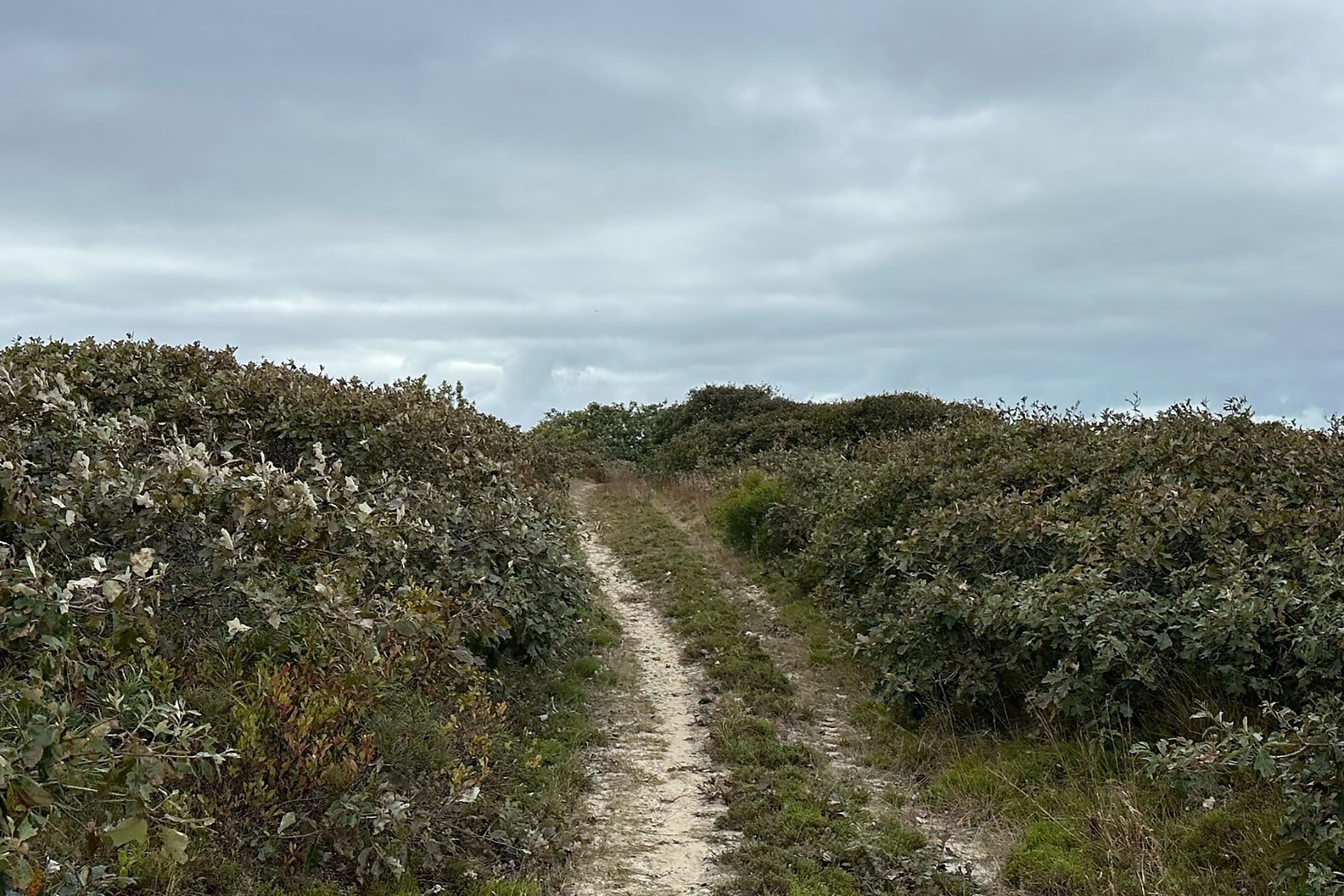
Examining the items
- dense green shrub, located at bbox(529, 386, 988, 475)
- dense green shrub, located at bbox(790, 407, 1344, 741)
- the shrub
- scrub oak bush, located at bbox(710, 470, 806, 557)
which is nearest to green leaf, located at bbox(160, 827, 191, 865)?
dense green shrub, located at bbox(790, 407, 1344, 741)

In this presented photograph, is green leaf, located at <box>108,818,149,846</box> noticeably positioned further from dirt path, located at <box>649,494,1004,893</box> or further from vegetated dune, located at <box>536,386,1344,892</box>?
vegetated dune, located at <box>536,386,1344,892</box>

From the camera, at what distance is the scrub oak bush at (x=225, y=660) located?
3.38 metres

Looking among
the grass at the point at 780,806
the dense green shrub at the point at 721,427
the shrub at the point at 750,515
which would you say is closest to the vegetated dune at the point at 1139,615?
the grass at the point at 780,806

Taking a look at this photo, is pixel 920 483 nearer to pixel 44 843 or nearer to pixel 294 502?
pixel 294 502

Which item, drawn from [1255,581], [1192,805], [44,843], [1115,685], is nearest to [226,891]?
[44,843]

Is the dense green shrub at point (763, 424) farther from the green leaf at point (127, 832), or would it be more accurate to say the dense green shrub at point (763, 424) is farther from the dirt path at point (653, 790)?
the green leaf at point (127, 832)

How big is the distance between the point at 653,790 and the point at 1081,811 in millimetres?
2909

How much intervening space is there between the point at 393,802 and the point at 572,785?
6.65 ft

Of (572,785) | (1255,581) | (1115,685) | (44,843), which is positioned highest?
(1255,581)

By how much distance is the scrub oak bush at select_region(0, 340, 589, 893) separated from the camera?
133 inches

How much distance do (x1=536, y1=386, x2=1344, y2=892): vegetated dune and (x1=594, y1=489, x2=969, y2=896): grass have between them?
0.78 meters

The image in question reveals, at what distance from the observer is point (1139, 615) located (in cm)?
640

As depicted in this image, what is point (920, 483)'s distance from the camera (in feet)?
38.5

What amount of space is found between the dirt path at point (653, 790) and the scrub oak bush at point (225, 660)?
21.7 inches
